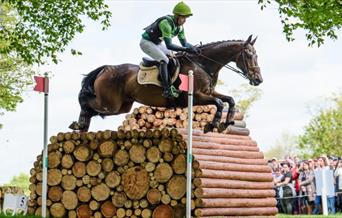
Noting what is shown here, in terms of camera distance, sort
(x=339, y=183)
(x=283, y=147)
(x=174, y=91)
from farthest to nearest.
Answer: (x=283, y=147), (x=339, y=183), (x=174, y=91)

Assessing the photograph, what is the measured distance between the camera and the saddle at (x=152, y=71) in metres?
15.5

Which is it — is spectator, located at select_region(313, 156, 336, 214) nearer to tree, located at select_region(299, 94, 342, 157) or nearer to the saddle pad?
the saddle pad

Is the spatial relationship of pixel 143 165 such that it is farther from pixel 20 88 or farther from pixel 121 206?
pixel 20 88

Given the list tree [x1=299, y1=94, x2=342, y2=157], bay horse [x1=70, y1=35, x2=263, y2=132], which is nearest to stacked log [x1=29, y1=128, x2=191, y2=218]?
bay horse [x1=70, y1=35, x2=263, y2=132]

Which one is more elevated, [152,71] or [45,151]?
[152,71]

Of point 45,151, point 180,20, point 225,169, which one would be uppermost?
point 180,20

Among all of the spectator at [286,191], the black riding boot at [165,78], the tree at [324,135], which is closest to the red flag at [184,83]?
the black riding boot at [165,78]

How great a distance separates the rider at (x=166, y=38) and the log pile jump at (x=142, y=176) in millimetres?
930

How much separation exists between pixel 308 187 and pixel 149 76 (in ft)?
24.6

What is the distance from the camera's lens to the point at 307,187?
21.8m

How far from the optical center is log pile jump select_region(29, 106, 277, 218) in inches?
595

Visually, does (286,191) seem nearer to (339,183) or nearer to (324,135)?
(339,183)

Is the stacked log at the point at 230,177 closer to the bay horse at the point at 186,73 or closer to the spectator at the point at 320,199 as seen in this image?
the bay horse at the point at 186,73

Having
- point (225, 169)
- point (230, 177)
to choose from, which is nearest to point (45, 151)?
point (225, 169)
